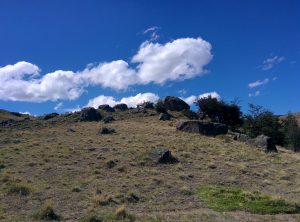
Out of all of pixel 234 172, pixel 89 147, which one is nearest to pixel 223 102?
pixel 89 147

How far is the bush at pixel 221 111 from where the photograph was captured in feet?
214

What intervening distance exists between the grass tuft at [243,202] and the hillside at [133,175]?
14cm

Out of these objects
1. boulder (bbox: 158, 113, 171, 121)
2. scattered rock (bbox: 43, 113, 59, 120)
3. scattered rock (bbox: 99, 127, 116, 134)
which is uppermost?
scattered rock (bbox: 43, 113, 59, 120)

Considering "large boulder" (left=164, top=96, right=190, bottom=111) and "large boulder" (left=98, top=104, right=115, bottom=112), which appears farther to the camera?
"large boulder" (left=164, top=96, right=190, bottom=111)

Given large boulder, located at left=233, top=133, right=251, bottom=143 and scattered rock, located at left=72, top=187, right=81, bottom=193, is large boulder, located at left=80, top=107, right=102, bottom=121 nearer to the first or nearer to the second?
large boulder, located at left=233, top=133, right=251, bottom=143

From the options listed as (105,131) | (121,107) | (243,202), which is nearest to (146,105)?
(121,107)

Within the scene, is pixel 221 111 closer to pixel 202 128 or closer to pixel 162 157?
pixel 202 128

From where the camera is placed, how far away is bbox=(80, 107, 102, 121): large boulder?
62000 millimetres

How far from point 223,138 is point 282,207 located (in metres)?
27.4

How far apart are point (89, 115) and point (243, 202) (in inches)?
1668

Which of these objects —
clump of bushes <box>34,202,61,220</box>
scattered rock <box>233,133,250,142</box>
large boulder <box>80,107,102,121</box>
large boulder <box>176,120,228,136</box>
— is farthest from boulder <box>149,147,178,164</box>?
large boulder <box>80,107,102,121</box>

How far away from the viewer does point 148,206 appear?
21.5 meters

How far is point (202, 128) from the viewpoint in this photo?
51438 millimetres

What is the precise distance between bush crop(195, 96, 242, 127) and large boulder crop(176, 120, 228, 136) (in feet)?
41.6
